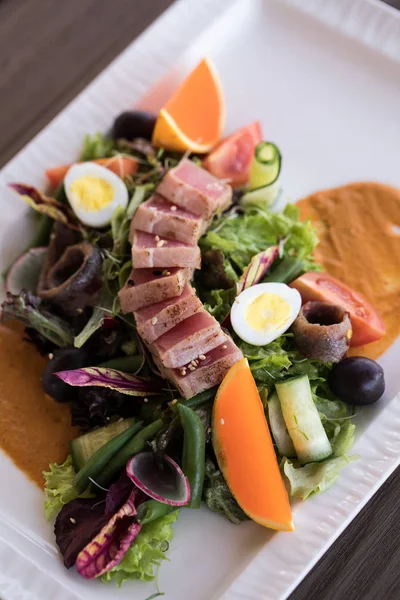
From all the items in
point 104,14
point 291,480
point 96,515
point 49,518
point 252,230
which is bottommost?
point 49,518

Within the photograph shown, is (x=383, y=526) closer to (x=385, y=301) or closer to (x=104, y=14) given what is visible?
(x=385, y=301)

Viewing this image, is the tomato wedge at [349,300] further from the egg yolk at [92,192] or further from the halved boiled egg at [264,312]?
the egg yolk at [92,192]

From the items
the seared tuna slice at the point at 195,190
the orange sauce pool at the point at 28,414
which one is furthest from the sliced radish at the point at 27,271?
the seared tuna slice at the point at 195,190

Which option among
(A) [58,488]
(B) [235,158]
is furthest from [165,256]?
(A) [58,488]

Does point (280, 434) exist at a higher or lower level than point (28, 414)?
higher

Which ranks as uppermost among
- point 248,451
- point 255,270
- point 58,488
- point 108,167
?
point 255,270

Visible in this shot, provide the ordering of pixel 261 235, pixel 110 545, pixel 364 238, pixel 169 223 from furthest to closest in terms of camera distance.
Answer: pixel 364 238, pixel 261 235, pixel 169 223, pixel 110 545

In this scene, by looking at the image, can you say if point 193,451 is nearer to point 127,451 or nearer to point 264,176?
point 127,451

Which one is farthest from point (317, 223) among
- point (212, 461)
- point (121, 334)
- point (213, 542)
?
point (213, 542)
